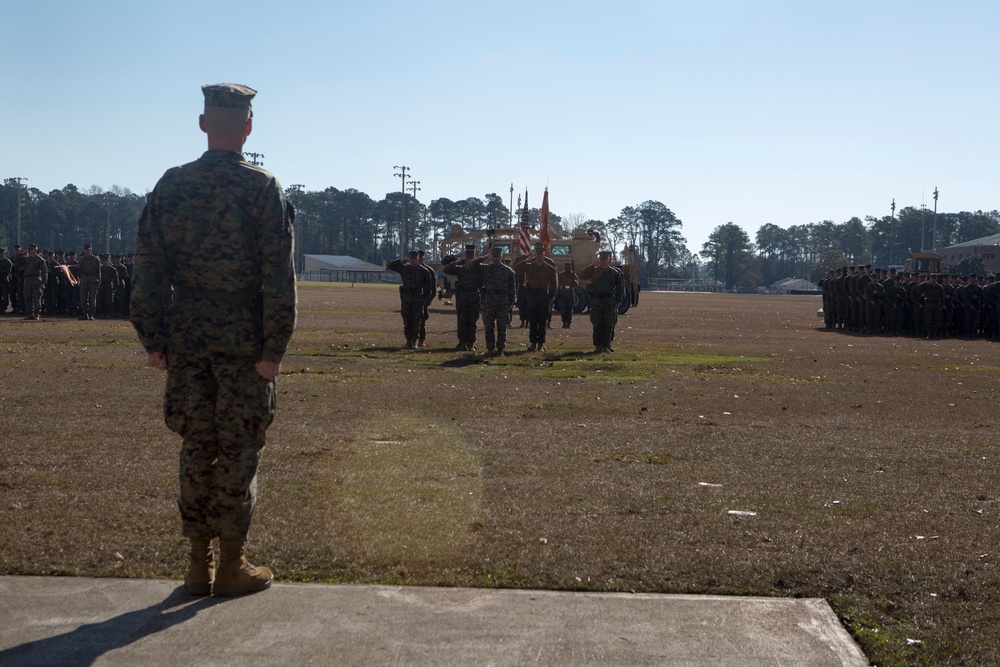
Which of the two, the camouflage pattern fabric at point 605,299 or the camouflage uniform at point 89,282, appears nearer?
the camouflage pattern fabric at point 605,299

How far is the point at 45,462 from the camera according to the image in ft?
25.9

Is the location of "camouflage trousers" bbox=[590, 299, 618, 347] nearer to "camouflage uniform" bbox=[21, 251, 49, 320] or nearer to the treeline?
"camouflage uniform" bbox=[21, 251, 49, 320]

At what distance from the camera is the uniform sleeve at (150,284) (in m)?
4.84

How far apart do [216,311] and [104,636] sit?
1361 millimetres

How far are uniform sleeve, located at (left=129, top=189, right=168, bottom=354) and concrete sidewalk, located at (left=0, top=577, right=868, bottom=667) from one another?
3.49ft

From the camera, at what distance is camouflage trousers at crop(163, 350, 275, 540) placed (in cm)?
488

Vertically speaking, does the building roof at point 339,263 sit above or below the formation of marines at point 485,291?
above

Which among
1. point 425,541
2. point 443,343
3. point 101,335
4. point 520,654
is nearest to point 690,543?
point 425,541

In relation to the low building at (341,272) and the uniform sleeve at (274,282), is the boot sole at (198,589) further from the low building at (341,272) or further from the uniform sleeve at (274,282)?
the low building at (341,272)

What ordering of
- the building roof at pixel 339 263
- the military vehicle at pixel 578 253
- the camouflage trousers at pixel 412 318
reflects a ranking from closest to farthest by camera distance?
the camouflage trousers at pixel 412 318 < the military vehicle at pixel 578 253 < the building roof at pixel 339 263

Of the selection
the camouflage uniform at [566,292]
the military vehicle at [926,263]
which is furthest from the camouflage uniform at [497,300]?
the military vehicle at [926,263]

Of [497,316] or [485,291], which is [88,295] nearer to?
[485,291]

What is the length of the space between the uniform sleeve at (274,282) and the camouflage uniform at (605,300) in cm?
1522

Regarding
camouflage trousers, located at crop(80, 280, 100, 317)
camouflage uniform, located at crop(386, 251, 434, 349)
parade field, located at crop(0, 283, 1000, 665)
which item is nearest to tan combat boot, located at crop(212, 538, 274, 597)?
parade field, located at crop(0, 283, 1000, 665)
